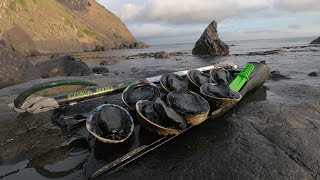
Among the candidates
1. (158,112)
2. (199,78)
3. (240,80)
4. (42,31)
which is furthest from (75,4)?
(158,112)

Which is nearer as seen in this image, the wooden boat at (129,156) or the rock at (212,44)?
the wooden boat at (129,156)

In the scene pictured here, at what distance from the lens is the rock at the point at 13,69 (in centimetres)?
1448

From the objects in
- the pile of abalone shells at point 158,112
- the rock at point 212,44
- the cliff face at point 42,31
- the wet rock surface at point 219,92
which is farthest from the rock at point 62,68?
the cliff face at point 42,31

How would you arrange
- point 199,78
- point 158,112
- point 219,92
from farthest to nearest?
1. point 199,78
2. point 219,92
3. point 158,112

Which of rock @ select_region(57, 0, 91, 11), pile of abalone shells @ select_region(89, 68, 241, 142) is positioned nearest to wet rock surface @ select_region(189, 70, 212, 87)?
pile of abalone shells @ select_region(89, 68, 241, 142)

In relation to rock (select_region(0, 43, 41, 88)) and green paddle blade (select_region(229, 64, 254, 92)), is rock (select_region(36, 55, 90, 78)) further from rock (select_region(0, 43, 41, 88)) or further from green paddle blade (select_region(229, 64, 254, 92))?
green paddle blade (select_region(229, 64, 254, 92))

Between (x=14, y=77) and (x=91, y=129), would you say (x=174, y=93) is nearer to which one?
(x=91, y=129)

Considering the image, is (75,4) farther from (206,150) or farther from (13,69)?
(206,150)

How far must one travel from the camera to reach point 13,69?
14969 mm

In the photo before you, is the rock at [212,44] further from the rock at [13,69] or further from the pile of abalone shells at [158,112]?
the pile of abalone shells at [158,112]

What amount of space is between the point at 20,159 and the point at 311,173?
4.66 metres

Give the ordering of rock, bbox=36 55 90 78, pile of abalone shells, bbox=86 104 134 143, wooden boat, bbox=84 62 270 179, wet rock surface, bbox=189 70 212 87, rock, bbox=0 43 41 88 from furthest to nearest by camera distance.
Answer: rock, bbox=36 55 90 78 → rock, bbox=0 43 41 88 → wet rock surface, bbox=189 70 212 87 → pile of abalone shells, bbox=86 104 134 143 → wooden boat, bbox=84 62 270 179

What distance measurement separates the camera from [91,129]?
470 centimetres

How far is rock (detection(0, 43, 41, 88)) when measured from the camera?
47.5ft
